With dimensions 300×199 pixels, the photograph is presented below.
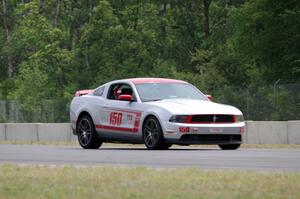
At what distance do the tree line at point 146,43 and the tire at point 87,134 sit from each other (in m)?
21.1

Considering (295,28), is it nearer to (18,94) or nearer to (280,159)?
(18,94)

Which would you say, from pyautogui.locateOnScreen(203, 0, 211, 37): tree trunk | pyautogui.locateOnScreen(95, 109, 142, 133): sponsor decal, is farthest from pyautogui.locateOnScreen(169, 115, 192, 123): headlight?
pyautogui.locateOnScreen(203, 0, 211, 37): tree trunk

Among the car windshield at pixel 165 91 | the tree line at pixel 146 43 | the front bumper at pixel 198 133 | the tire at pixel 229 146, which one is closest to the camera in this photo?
the front bumper at pixel 198 133

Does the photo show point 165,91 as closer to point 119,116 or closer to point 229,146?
point 119,116

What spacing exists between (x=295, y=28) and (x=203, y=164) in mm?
29937

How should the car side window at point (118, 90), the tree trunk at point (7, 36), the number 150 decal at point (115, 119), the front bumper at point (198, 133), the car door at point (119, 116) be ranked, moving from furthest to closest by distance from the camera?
the tree trunk at point (7, 36), the car side window at point (118, 90), the number 150 decal at point (115, 119), the car door at point (119, 116), the front bumper at point (198, 133)

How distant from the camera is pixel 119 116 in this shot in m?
21.5

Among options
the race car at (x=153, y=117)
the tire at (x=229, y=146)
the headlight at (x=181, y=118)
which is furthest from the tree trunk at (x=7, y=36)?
the headlight at (x=181, y=118)

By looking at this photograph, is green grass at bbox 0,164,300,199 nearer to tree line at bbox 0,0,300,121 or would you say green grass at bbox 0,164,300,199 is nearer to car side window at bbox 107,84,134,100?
car side window at bbox 107,84,134,100

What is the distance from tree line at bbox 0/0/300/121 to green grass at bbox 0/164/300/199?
99.5 feet

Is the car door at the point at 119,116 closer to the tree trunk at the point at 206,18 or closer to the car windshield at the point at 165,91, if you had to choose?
the car windshield at the point at 165,91

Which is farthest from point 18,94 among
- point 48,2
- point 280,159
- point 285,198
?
point 285,198

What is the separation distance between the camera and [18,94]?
166 feet

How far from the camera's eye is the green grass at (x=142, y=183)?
1029cm
